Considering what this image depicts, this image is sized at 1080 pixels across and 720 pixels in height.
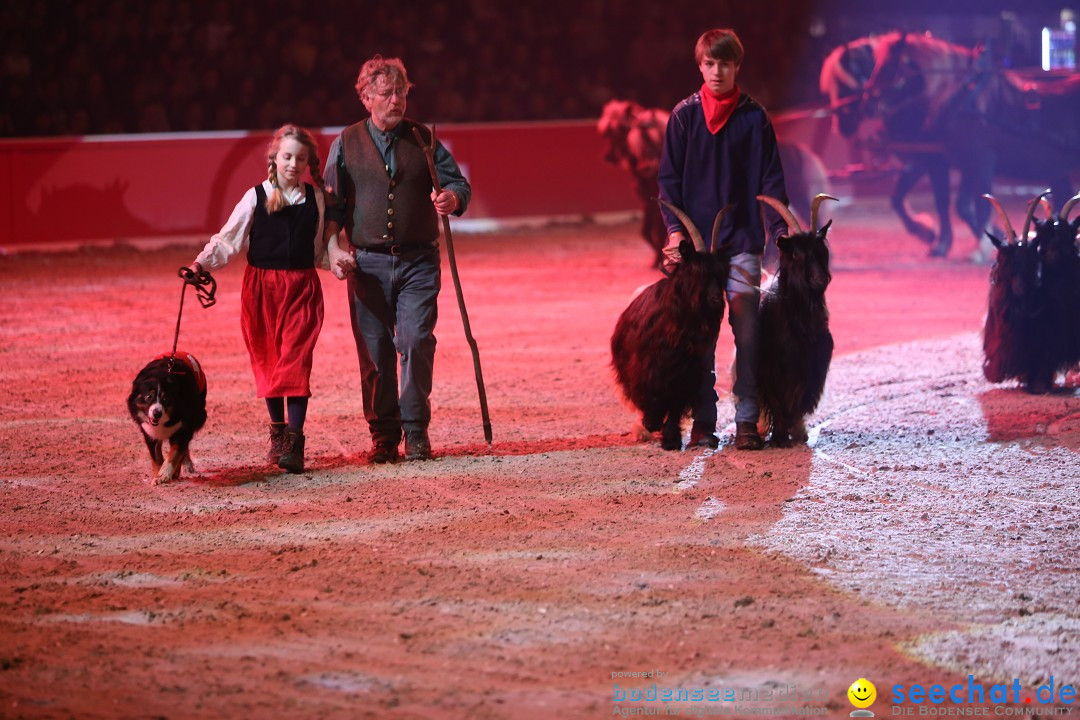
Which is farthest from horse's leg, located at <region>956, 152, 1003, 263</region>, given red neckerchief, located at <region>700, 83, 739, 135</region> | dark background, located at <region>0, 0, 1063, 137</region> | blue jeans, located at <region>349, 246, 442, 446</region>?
blue jeans, located at <region>349, 246, 442, 446</region>

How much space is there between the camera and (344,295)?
13391mm

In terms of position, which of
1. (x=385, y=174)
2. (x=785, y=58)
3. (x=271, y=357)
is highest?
(x=785, y=58)

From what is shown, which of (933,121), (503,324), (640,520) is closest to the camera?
(640,520)

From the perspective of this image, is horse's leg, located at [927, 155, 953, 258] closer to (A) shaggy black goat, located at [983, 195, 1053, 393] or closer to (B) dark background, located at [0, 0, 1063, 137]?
(B) dark background, located at [0, 0, 1063, 137]

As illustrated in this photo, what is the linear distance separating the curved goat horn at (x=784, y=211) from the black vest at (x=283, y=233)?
2.29 m

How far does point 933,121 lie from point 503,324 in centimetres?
735

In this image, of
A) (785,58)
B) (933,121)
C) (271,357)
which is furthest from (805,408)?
(785,58)

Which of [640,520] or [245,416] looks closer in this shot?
[640,520]

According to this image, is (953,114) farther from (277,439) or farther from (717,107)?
(277,439)

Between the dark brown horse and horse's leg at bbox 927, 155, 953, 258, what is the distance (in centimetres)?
1

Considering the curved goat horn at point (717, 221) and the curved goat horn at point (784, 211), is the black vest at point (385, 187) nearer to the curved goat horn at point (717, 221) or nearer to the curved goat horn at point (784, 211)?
the curved goat horn at point (717, 221)

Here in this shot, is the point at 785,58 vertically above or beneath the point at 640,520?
above

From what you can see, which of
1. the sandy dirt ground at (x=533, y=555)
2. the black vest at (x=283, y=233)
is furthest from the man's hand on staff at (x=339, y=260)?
the sandy dirt ground at (x=533, y=555)

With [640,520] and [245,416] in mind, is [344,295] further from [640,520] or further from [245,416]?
[640,520]
